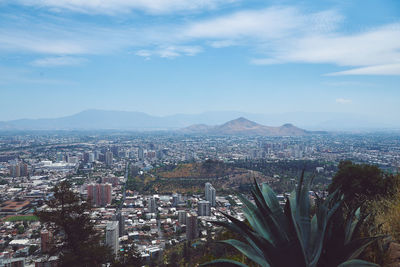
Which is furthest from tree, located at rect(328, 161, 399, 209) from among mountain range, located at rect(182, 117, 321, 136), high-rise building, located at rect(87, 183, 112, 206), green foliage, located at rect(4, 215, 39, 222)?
mountain range, located at rect(182, 117, 321, 136)

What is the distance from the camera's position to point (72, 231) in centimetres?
370

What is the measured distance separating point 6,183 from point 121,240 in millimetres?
15162

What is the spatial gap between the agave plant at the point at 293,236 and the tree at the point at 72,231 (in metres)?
2.55

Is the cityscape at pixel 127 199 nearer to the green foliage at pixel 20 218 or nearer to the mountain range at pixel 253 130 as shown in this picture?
the green foliage at pixel 20 218

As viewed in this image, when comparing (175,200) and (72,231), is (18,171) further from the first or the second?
(72,231)

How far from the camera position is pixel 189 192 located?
19031 mm

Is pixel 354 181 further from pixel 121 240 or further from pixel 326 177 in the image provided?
pixel 326 177

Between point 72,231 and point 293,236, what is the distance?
10.1 ft

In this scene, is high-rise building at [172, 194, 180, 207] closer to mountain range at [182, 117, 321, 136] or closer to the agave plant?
the agave plant

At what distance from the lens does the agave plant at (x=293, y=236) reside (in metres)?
1.32

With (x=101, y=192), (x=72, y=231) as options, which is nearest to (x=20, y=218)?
(x=101, y=192)

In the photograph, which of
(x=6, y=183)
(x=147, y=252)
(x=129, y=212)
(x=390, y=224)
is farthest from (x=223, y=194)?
(x=390, y=224)

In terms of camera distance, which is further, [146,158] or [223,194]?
[146,158]

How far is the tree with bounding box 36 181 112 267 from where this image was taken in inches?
135
